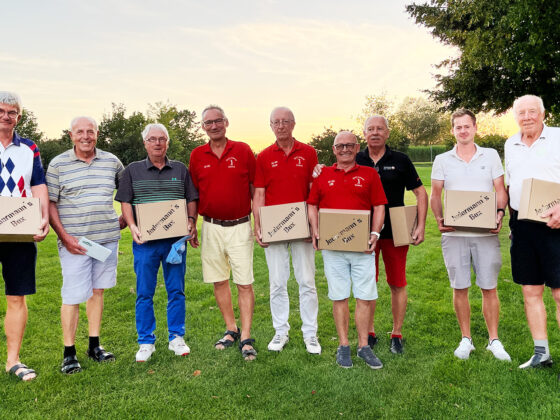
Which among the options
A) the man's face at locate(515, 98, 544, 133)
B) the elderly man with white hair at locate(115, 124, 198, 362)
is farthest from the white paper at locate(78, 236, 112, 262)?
the man's face at locate(515, 98, 544, 133)

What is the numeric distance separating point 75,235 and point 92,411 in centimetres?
165

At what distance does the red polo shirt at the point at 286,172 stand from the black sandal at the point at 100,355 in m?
2.35

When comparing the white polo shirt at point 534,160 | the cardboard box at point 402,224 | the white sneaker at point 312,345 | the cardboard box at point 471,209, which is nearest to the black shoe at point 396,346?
the white sneaker at point 312,345

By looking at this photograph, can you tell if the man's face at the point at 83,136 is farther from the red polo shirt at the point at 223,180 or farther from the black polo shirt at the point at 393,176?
the black polo shirt at the point at 393,176

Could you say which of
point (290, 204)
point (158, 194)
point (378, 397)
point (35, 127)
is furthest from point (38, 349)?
point (35, 127)

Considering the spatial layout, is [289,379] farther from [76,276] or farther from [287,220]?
[76,276]

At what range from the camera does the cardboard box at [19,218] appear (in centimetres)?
387

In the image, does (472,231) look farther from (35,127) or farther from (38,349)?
(35,127)

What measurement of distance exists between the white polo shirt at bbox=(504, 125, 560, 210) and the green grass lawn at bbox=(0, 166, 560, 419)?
5.46 feet

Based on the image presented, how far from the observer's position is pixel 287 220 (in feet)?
14.9

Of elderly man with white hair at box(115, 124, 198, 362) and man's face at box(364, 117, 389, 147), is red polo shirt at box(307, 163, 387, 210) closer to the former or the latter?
man's face at box(364, 117, 389, 147)

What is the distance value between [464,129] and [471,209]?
2.62 ft

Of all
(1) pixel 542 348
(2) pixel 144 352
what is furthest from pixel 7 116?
(1) pixel 542 348

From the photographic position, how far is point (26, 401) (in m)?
3.86
